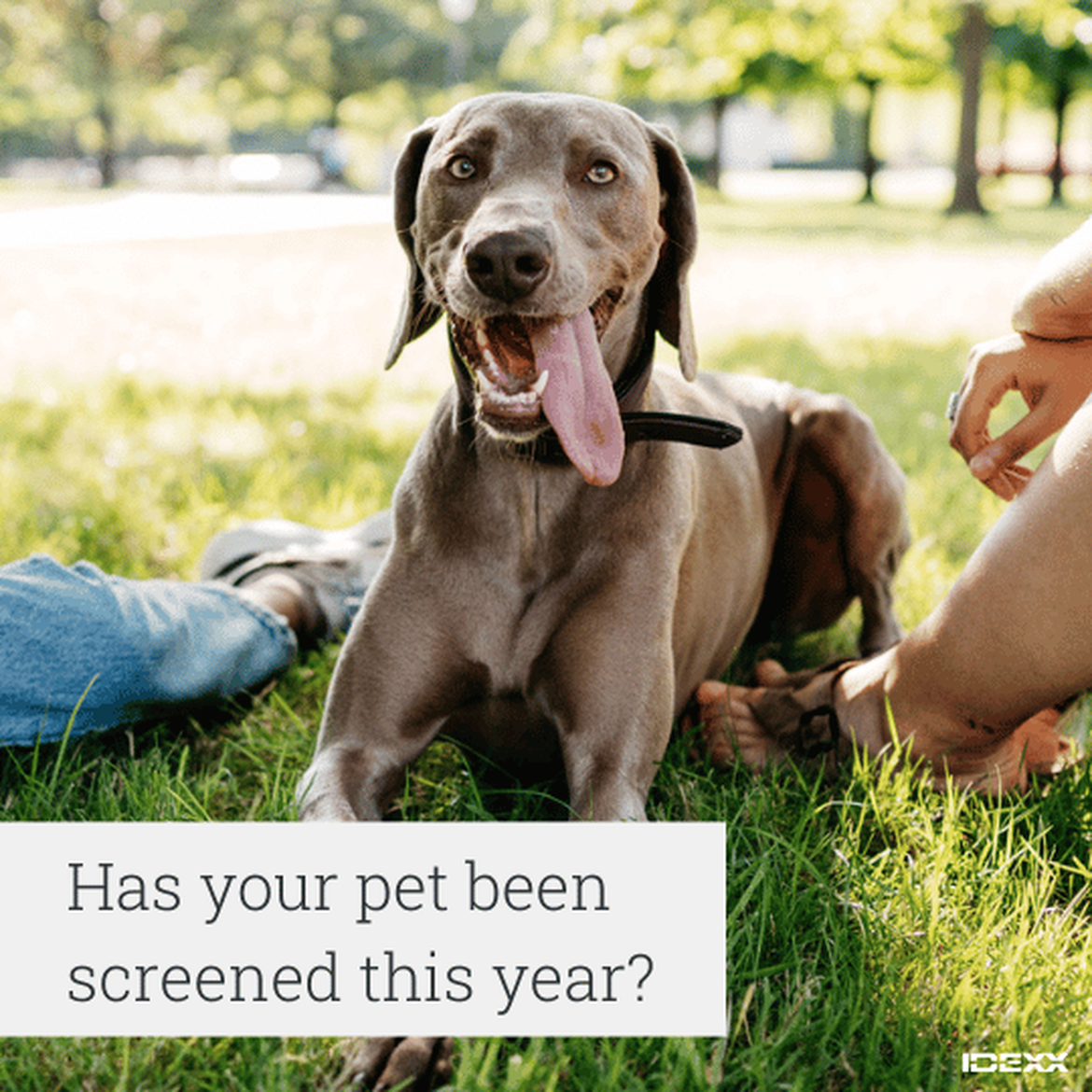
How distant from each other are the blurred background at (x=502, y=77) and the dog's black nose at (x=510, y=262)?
19823 millimetres

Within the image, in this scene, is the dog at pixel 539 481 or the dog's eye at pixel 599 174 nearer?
the dog at pixel 539 481

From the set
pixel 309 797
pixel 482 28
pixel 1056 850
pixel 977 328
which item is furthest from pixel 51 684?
pixel 482 28

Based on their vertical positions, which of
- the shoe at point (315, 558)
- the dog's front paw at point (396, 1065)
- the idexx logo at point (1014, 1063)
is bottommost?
the shoe at point (315, 558)

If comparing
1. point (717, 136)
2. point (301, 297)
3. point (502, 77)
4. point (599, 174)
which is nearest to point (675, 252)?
point (599, 174)

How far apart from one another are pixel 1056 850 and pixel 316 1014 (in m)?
1.48

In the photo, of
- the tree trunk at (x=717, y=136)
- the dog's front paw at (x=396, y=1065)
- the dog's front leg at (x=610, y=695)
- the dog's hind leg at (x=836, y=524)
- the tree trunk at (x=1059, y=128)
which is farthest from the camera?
the tree trunk at (x=717, y=136)

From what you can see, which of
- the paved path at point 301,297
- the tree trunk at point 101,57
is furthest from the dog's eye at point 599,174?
the tree trunk at point 101,57

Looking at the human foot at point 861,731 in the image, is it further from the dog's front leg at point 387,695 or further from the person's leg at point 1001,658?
the dog's front leg at point 387,695

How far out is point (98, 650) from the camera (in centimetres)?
265

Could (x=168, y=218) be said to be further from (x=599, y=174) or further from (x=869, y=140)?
(x=599, y=174)

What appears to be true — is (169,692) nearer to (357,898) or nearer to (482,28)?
(357,898)

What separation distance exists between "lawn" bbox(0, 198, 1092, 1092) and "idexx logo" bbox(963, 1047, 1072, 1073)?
1 centimetres

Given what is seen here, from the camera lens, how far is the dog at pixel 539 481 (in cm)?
244

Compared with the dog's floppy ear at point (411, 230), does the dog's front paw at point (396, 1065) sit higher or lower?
lower
